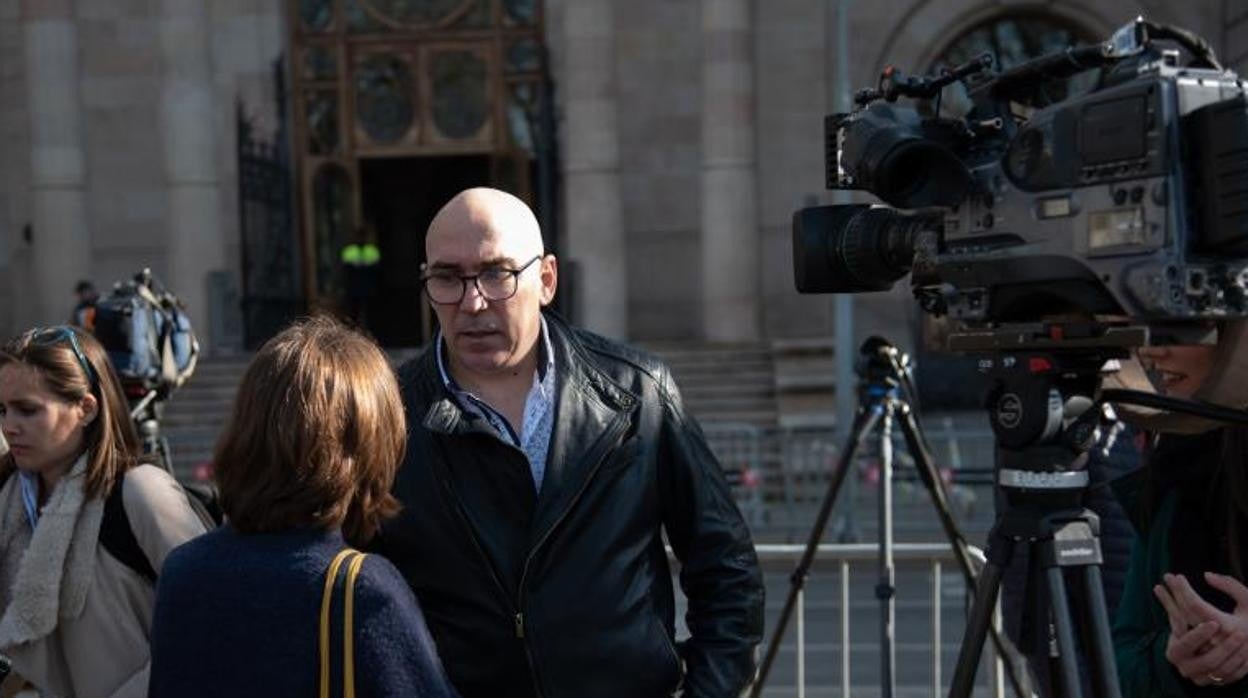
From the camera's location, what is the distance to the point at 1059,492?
2.54 meters

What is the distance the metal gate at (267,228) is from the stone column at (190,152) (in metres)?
0.43

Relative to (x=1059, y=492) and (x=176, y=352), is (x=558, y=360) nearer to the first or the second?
(x=1059, y=492)

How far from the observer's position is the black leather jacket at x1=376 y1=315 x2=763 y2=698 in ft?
9.32

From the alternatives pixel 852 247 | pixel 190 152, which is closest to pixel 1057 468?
pixel 852 247

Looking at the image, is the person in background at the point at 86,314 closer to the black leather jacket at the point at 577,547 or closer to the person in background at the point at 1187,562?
the black leather jacket at the point at 577,547

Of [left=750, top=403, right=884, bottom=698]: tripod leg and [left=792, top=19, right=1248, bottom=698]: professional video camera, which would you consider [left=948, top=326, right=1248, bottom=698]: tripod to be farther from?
[left=750, top=403, right=884, bottom=698]: tripod leg

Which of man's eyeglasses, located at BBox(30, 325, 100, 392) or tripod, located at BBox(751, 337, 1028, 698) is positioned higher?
man's eyeglasses, located at BBox(30, 325, 100, 392)

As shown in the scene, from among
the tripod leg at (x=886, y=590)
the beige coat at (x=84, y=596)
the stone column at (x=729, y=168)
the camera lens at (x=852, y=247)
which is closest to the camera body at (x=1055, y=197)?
the camera lens at (x=852, y=247)

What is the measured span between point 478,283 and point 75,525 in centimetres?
120

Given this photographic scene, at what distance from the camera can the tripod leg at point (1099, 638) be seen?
2480 millimetres

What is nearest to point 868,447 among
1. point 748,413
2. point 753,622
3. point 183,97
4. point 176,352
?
point 748,413

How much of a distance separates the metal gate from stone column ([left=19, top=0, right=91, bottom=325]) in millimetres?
2241

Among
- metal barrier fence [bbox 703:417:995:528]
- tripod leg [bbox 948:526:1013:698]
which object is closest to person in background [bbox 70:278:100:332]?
tripod leg [bbox 948:526:1013:698]

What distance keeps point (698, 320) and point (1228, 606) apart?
1809 centimetres
